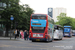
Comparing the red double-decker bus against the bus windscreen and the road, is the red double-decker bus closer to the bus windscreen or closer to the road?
the bus windscreen

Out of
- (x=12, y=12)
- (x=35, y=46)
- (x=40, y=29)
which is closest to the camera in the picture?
(x=35, y=46)

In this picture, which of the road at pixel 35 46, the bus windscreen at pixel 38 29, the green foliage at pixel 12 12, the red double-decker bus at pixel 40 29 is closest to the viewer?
the road at pixel 35 46

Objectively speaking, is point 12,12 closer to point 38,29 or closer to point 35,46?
point 38,29

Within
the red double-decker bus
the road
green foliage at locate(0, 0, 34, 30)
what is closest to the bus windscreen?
the red double-decker bus

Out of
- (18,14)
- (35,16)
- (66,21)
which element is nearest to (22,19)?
(18,14)

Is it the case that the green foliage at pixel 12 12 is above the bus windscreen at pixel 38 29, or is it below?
above

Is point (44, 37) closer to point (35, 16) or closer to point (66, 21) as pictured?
point (35, 16)

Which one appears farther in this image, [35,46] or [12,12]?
[12,12]

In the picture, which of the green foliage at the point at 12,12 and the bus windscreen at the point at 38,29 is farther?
the green foliage at the point at 12,12

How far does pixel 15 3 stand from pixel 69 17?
242 feet

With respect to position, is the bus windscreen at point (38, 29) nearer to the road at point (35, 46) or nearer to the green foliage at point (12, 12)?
the road at point (35, 46)

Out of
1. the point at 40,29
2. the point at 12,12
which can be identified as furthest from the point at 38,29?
the point at 12,12

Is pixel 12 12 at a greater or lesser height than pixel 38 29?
greater

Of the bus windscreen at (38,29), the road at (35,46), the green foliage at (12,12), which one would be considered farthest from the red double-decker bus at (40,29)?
the green foliage at (12,12)
